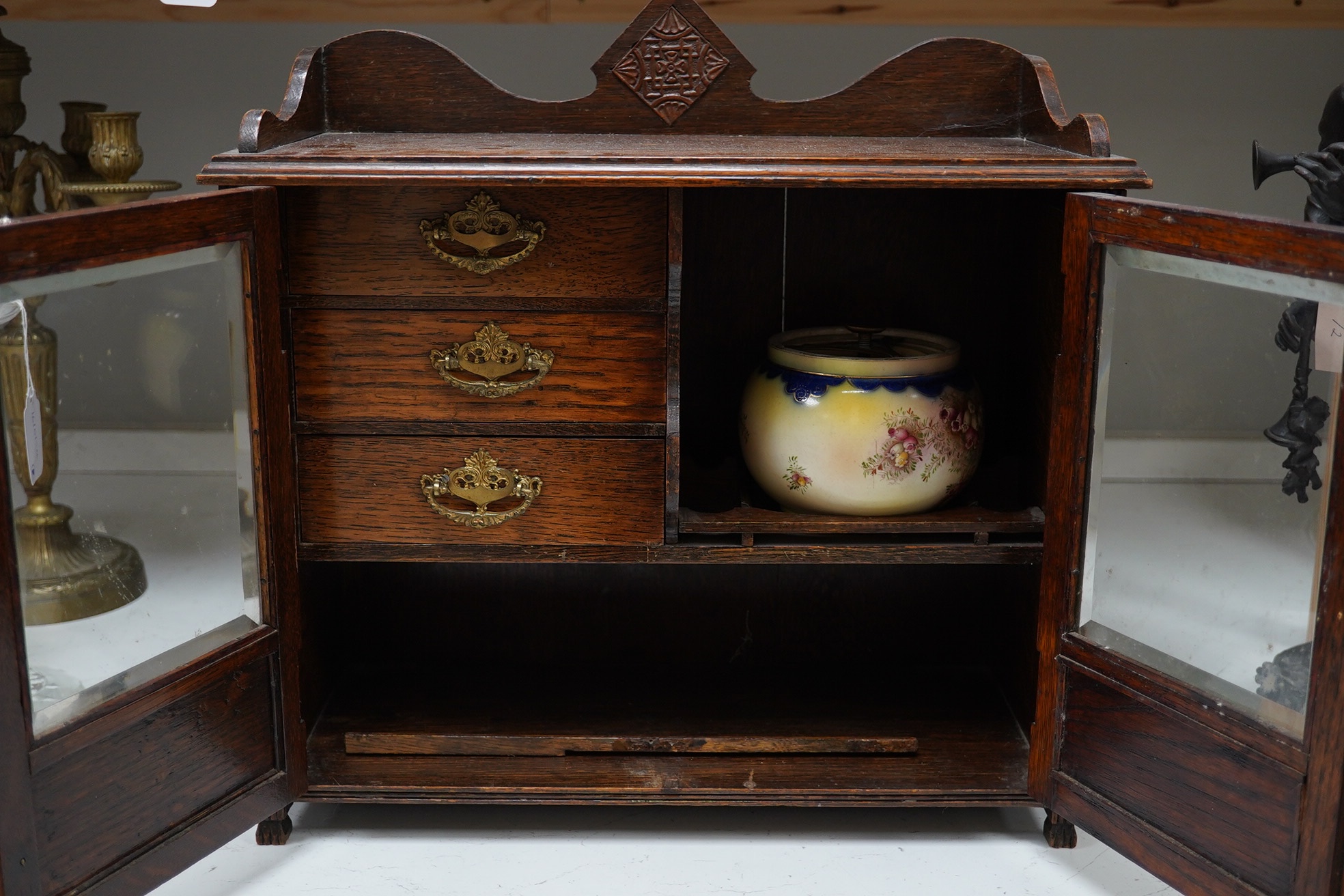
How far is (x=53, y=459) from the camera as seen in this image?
1.12 metres

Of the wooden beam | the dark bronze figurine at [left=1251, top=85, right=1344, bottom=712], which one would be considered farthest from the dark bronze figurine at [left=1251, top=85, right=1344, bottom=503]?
the wooden beam

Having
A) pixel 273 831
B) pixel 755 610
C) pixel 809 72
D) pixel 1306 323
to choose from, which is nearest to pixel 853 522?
pixel 755 610

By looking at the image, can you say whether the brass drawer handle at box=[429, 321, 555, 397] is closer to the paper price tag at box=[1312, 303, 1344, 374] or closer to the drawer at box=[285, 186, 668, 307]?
the drawer at box=[285, 186, 668, 307]

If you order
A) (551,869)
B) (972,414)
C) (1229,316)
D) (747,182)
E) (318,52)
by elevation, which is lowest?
(551,869)

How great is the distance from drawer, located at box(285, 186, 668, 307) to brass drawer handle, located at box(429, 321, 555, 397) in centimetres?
4

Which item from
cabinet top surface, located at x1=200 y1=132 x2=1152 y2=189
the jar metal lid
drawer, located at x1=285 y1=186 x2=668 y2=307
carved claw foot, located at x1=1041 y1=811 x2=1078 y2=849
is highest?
cabinet top surface, located at x1=200 y1=132 x2=1152 y2=189

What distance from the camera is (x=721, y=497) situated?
144 cm

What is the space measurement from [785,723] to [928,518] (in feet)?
0.97

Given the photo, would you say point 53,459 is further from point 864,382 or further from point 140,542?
point 864,382

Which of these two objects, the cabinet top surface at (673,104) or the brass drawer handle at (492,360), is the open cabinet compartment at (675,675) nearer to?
the brass drawer handle at (492,360)

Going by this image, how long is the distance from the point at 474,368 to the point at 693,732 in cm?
47

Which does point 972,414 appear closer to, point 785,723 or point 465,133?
point 785,723

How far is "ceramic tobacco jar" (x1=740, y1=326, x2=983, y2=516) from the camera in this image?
1341 millimetres

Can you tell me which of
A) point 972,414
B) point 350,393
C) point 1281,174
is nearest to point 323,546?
point 350,393
